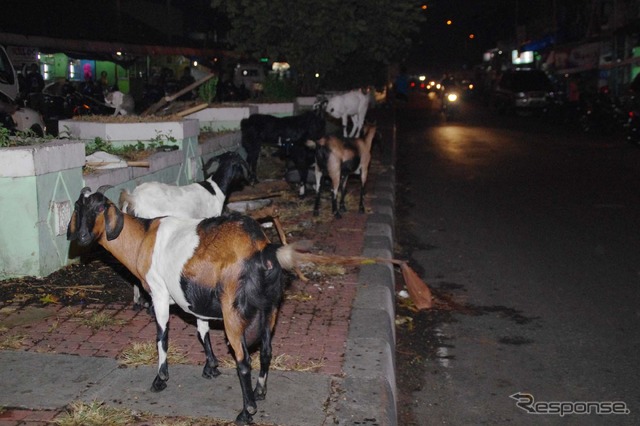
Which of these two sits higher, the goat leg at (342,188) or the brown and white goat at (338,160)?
the brown and white goat at (338,160)

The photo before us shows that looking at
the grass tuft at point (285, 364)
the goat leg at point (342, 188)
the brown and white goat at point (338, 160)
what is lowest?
the grass tuft at point (285, 364)

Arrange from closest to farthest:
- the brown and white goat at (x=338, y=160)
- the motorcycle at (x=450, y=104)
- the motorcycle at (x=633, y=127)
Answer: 1. the brown and white goat at (x=338, y=160)
2. the motorcycle at (x=633, y=127)
3. the motorcycle at (x=450, y=104)

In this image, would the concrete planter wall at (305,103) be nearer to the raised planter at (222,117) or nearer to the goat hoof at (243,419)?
the raised planter at (222,117)

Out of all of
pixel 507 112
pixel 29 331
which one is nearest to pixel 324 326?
pixel 29 331

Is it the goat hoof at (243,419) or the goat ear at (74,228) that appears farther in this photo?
the goat ear at (74,228)

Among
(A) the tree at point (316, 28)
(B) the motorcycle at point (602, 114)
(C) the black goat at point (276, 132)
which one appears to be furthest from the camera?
(B) the motorcycle at point (602, 114)

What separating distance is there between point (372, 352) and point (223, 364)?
113 centimetres

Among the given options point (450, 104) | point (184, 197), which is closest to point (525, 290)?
point (184, 197)

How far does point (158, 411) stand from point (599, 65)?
3713 centimetres

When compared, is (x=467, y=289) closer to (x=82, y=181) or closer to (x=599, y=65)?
(x=82, y=181)

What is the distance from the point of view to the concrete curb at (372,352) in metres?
4.67

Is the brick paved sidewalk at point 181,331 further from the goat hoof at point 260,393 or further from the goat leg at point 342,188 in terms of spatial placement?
the goat leg at point 342,188

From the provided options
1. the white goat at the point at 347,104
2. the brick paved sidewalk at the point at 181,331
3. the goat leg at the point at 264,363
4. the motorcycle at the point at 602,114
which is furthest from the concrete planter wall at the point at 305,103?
the goat leg at the point at 264,363

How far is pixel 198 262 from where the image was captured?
447cm
